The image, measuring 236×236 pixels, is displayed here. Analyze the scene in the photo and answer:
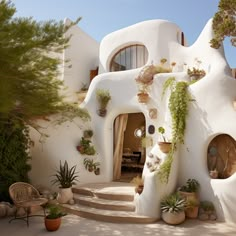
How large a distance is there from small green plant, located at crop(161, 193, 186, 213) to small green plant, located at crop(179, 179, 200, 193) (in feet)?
1.38

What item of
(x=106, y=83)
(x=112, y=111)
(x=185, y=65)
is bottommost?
(x=112, y=111)

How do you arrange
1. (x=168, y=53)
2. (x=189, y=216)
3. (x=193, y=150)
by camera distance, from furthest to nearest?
1. (x=168, y=53)
2. (x=193, y=150)
3. (x=189, y=216)

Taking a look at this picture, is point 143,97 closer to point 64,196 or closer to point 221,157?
point 221,157

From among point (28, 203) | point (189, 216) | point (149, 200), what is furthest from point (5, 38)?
point (189, 216)

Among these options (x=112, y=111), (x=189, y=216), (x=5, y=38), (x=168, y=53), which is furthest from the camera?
Answer: (x=168, y=53)

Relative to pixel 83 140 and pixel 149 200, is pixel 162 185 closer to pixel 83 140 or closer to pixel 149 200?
pixel 149 200

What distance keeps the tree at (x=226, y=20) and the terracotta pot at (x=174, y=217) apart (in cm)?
483

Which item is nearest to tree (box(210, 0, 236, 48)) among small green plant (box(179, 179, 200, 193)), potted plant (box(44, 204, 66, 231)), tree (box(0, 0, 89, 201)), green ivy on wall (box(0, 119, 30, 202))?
tree (box(0, 0, 89, 201))

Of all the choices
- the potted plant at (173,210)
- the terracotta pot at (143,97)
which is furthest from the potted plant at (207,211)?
the terracotta pot at (143,97)

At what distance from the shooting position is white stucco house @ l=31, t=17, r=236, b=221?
683 cm

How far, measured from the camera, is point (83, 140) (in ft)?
31.6

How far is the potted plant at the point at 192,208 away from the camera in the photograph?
6.55 m

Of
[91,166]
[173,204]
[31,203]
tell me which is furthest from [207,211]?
[31,203]

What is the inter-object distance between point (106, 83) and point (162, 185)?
5376 mm
